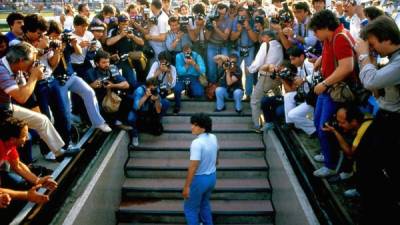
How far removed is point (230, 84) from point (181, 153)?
4.77 ft

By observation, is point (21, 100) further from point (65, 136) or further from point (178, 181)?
point (178, 181)

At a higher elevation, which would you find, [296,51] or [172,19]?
[172,19]

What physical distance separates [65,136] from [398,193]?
3.92m

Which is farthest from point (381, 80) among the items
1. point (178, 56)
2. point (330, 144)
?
point (178, 56)

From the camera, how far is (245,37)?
283 inches

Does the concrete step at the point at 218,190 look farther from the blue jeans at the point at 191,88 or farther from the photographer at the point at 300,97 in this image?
the blue jeans at the point at 191,88

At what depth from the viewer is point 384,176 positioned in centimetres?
327

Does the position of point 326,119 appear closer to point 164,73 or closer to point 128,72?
point 164,73

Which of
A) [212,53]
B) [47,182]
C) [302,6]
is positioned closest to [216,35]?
[212,53]

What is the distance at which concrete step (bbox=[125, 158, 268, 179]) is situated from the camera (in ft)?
20.8

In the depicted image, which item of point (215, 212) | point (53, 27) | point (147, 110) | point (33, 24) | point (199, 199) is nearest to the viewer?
point (33, 24)

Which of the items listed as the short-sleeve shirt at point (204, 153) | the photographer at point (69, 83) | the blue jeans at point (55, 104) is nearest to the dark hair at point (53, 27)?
the photographer at point (69, 83)

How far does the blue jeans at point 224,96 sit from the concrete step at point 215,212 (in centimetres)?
179

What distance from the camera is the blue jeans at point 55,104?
16.3 ft
